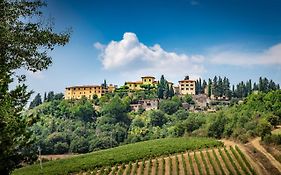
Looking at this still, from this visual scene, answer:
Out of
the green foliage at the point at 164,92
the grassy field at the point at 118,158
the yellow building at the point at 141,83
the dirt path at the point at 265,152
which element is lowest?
the grassy field at the point at 118,158

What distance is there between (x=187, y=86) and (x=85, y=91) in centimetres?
3854

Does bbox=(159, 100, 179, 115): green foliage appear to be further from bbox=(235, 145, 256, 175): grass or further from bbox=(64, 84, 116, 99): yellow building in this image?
bbox=(235, 145, 256, 175): grass

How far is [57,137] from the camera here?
8294cm

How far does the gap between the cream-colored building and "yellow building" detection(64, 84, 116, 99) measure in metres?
26.2

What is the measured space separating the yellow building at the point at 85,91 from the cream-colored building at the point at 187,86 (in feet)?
86.1

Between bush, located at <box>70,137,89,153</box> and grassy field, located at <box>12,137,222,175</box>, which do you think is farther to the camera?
bush, located at <box>70,137,89,153</box>

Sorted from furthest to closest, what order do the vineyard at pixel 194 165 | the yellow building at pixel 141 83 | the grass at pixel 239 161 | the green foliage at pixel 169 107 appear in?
the yellow building at pixel 141 83
the green foliage at pixel 169 107
the vineyard at pixel 194 165
the grass at pixel 239 161

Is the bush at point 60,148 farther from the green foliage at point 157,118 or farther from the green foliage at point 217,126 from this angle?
the green foliage at point 217,126

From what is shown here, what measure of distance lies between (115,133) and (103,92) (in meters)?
46.5

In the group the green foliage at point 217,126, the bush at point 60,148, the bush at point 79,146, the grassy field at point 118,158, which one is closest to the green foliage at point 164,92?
the bush at point 79,146

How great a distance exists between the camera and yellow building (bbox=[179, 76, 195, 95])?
5136 inches

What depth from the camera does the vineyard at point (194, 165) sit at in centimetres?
3897

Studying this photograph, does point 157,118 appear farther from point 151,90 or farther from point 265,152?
point 265,152

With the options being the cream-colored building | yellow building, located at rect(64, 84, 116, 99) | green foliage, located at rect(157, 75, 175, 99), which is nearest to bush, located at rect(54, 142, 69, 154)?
green foliage, located at rect(157, 75, 175, 99)
